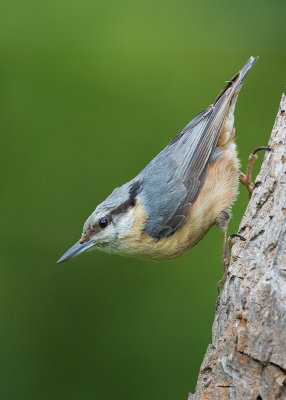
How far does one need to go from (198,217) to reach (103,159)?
3.08ft

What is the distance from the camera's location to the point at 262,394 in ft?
6.70

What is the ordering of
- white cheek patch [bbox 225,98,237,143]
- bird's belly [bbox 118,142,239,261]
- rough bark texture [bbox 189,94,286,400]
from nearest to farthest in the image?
rough bark texture [bbox 189,94,286,400] → bird's belly [bbox 118,142,239,261] → white cheek patch [bbox 225,98,237,143]

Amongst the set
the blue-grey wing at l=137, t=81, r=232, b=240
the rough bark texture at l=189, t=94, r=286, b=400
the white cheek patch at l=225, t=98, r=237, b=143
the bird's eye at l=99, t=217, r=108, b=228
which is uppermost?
the white cheek patch at l=225, t=98, r=237, b=143

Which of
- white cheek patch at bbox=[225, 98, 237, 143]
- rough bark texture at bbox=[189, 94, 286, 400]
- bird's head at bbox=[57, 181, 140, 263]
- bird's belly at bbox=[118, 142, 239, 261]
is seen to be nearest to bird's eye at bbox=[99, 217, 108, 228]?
bird's head at bbox=[57, 181, 140, 263]

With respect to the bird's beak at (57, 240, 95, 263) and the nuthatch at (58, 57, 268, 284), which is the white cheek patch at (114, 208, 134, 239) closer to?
the nuthatch at (58, 57, 268, 284)

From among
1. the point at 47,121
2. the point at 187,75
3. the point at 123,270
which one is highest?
the point at 187,75

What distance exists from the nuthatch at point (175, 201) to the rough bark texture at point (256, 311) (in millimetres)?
754

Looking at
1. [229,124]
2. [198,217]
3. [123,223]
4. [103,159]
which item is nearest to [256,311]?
[198,217]

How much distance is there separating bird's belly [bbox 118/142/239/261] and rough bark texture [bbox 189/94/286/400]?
2.45 feet

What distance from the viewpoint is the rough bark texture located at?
2.02 m

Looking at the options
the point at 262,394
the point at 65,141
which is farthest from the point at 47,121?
the point at 262,394

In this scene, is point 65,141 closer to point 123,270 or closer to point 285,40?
point 123,270

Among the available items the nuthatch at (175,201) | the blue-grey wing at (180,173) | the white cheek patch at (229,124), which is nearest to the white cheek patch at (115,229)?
the nuthatch at (175,201)

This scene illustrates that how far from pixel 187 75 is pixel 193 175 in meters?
1.01
